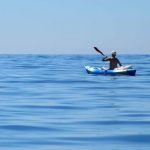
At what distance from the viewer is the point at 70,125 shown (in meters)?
11.6

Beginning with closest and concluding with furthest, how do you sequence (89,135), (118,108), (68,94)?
(89,135), (118,108), (68,94)

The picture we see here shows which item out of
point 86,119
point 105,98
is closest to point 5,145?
point 86,119

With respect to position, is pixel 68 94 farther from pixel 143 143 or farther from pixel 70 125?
pixel 143 143

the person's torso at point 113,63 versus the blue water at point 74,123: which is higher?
the person's torso at point 113,63

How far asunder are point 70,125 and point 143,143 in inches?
90.7

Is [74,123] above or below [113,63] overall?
below

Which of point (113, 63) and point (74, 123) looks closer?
point (74, 123)

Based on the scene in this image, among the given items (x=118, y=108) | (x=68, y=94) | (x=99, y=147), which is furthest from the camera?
(x=68, y=94)

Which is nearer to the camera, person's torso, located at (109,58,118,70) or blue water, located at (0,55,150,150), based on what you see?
blue water, located at (0,55,150,150)

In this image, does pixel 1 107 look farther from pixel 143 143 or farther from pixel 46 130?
pixel 143 143

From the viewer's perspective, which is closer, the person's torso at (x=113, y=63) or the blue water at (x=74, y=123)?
the blue water at (x=74, y=123)

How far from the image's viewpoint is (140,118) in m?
12.7

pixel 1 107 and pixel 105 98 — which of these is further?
pixel 105 98

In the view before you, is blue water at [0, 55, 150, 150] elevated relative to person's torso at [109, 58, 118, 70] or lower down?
lower down
